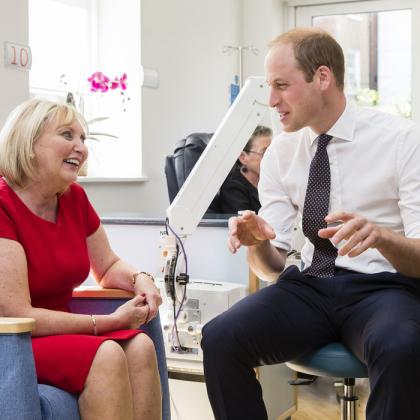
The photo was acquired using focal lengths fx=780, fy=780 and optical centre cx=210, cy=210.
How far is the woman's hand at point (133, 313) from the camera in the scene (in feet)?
6.67

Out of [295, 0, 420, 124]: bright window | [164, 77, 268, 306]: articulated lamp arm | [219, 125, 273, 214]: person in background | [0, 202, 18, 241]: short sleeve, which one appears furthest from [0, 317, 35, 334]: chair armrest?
[295, 0, 420, 124]: bright window

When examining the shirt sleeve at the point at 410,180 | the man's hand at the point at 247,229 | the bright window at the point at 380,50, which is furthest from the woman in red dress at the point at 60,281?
the bright window at the point at 380,50

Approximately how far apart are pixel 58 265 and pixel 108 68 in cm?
272

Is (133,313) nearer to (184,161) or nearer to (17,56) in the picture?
(184,161)

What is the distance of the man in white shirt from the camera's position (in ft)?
5.68

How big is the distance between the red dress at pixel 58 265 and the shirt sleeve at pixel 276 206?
0.50 metres

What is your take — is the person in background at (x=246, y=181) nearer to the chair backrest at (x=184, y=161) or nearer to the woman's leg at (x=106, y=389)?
the chair backrest at (x=184, y=161)

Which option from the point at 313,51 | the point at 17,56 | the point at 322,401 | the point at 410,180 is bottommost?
the point at 322,401

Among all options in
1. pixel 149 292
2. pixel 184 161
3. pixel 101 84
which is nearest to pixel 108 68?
pixel 101 84

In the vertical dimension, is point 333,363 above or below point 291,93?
below

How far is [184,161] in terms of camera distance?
11.6ft

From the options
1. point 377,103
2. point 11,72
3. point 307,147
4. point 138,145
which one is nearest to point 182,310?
point 307,147

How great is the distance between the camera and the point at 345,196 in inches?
82.0

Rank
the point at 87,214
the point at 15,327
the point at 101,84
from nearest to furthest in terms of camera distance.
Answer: the point at 15,327, the point at 87,214, the point at 101,84
